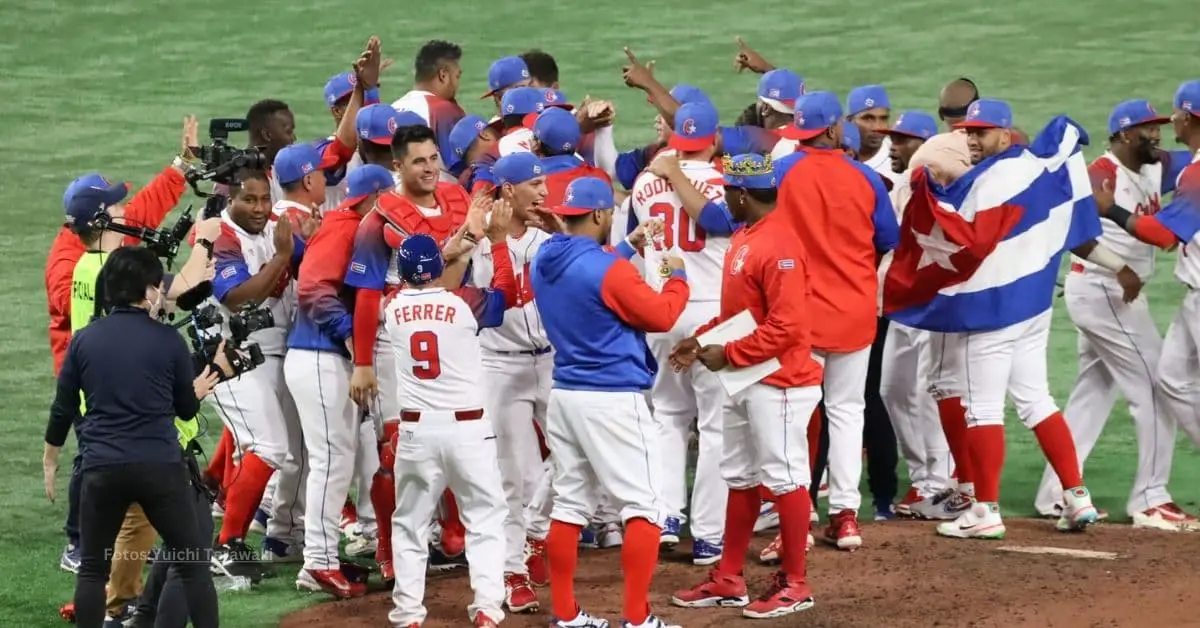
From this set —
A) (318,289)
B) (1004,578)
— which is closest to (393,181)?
(318,289)

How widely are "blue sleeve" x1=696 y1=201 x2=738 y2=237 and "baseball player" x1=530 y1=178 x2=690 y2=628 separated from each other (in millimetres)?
1012

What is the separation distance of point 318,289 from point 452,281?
75cm

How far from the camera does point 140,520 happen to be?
6.79 m

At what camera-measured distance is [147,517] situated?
6.38 m

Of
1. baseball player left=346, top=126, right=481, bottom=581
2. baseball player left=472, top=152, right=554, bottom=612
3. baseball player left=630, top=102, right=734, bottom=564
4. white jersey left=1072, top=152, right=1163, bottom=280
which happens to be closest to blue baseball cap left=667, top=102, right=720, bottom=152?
baseball player left=630, top=102, right=734, bottom=564

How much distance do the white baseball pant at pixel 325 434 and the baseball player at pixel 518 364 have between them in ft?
2.08

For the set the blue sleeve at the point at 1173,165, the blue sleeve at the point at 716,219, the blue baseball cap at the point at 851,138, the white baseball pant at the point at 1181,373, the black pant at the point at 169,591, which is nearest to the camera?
the black pant at the point at 169,591

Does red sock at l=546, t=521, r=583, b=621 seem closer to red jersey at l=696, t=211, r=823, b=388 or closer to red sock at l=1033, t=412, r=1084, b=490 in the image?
red jersey at l=696, t=211, r=823, b=388

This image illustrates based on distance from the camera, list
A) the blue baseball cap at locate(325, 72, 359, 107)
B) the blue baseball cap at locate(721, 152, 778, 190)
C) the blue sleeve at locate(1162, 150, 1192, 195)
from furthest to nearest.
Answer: the blue baseball cap at locate(325, 72, 359, 107)
the blue sleeve at locate(1162, 150, 1192, 195)
the blue baseball cap at locate(721, 152, 778, 190)

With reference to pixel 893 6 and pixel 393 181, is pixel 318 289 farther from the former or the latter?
pixel 893 6

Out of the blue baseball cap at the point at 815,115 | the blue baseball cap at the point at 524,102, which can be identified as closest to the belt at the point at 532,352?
the blue baseball cap at the point at 815,115

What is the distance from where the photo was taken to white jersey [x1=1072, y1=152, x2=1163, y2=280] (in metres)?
8.67

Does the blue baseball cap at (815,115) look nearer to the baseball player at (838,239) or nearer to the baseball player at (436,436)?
the baseball player at (838,239)

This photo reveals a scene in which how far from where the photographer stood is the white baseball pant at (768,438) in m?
7.03
